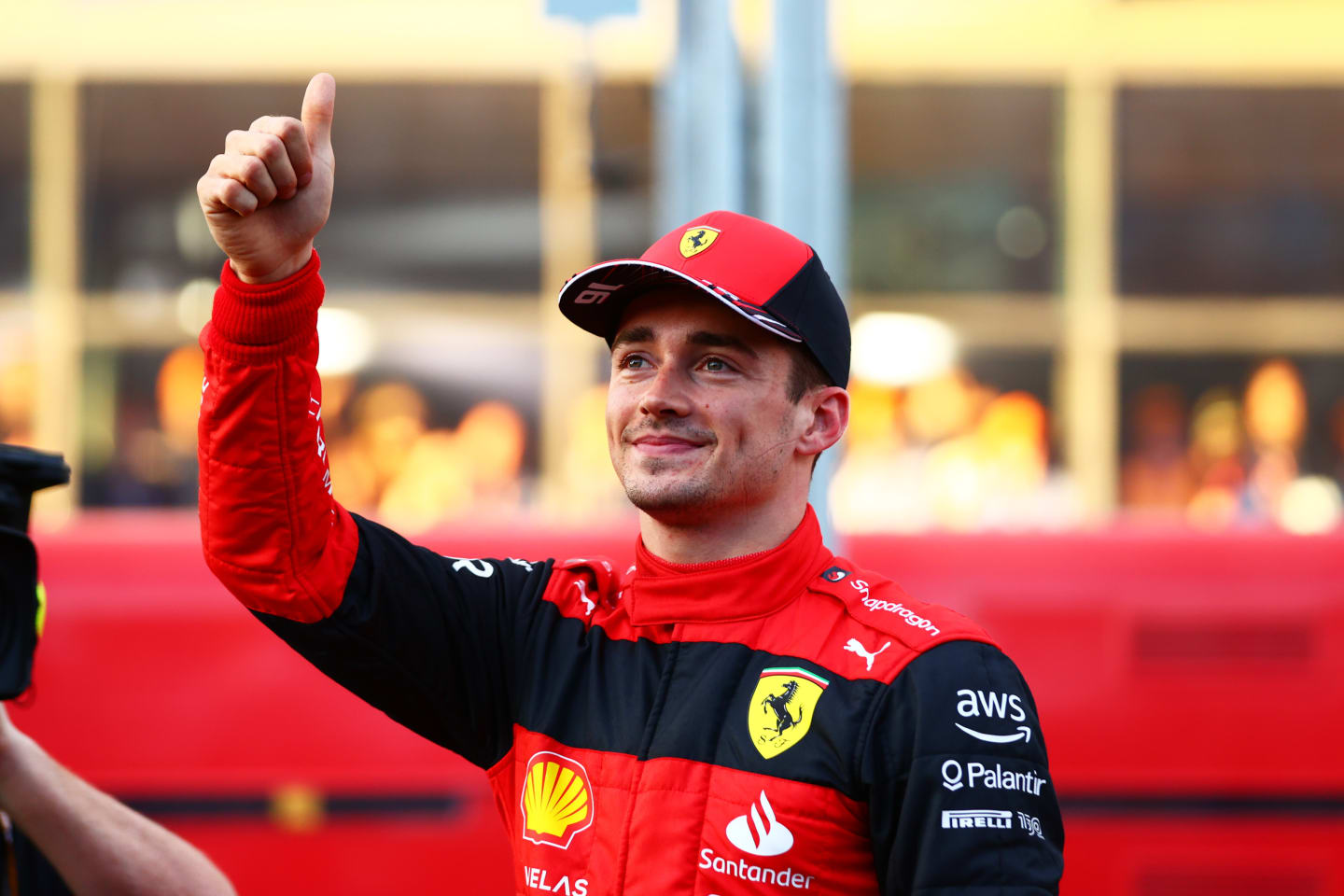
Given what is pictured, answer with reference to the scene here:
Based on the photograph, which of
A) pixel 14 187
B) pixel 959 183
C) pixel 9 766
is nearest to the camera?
pixel 9 766

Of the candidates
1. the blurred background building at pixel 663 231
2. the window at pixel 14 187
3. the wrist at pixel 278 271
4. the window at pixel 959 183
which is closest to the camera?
the wrist at pixel 278 271

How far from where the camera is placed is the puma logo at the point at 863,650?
1777mm

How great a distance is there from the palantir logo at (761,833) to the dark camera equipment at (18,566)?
0.97 metres

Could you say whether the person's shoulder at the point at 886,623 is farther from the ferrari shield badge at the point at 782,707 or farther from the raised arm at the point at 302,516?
the raised arm at the point at 302,516

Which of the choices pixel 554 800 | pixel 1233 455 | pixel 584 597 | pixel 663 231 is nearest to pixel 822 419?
pixel 584 597

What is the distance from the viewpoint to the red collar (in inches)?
75.3

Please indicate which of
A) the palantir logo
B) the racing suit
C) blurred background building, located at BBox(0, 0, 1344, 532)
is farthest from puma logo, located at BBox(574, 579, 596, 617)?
blurred background building, located at BBox(0, 0, 1344, 532)

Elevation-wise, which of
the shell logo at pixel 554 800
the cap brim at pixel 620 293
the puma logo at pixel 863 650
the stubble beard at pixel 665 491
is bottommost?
the shell logo at pixel 554 800

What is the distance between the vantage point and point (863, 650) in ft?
5.90

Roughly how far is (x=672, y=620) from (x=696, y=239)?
1.67 ft

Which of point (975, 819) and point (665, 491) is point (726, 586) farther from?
point (975, 819)

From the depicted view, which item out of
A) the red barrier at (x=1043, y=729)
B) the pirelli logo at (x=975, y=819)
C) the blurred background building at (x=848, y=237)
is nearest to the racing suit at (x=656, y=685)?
the pirelli logo at (x=975, y=819)

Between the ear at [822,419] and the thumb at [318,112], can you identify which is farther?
the ear at [822,419]

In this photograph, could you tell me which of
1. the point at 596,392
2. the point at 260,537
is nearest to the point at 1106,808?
the point at 260,537
